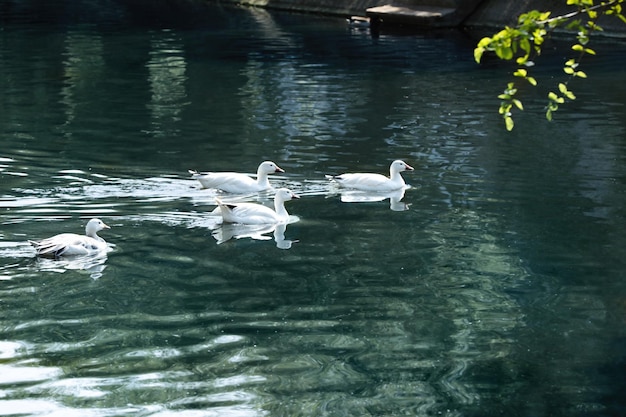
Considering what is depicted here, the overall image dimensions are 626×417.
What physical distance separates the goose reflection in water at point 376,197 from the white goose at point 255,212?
137 cm

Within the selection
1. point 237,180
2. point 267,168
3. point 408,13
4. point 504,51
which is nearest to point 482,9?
point 408,13

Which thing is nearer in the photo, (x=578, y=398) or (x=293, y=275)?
(x=578, y=398)

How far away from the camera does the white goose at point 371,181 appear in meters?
19.8

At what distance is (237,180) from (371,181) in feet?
6.93

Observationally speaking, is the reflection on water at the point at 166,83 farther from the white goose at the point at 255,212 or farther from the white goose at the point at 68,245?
the white goose at the point at 68,245

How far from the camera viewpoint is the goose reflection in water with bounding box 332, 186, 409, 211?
63.4 ft

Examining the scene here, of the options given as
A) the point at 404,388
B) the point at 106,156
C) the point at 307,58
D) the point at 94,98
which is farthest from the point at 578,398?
the point at 307,58

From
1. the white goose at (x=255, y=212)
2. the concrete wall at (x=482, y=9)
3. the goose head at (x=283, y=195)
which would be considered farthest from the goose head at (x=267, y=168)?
the concrete wall at (x=482, y=9)

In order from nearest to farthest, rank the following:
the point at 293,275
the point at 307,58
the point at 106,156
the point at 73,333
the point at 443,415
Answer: the point at 443,415 < the point at 73,333 < the point at 293,275 < the point at 106,156 < the point at 307,58

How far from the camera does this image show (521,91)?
99.1ft

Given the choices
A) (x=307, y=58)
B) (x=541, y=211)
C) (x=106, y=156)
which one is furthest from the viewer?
(x=307, y=58)

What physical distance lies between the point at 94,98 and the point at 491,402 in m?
20.2

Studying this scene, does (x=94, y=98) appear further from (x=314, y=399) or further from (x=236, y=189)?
(x=314, y=399)

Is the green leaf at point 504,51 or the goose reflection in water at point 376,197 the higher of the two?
the green leaf at point 504,51
